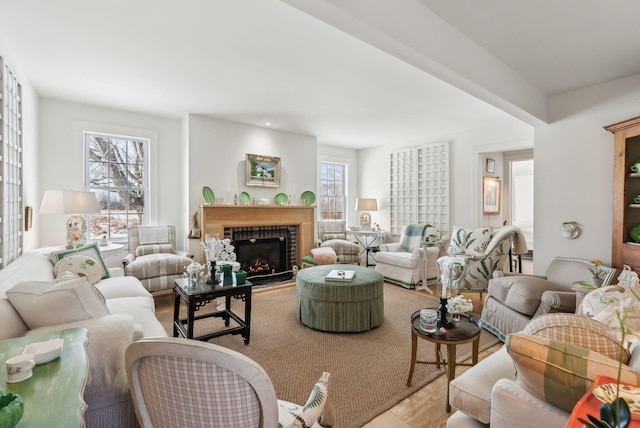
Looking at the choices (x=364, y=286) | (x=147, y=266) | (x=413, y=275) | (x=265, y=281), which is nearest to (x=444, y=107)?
(x=413, y=275)

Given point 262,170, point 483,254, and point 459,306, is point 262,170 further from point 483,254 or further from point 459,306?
point 459,306

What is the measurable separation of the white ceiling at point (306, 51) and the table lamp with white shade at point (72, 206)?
4.08 feet

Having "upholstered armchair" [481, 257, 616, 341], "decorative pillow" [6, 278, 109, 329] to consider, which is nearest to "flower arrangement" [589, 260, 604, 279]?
"upholstered armchair" [481, 257, 616, 341]

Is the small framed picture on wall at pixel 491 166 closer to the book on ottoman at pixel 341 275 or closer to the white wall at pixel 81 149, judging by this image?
the book on ottoman at pixel 341 275

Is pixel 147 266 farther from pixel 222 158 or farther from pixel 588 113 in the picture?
pixel 588 113

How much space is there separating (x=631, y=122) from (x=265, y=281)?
467 cm

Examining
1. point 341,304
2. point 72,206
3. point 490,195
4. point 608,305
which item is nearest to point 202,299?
point 341,304

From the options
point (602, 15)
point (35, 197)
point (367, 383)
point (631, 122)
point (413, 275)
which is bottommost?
point (367, 383)

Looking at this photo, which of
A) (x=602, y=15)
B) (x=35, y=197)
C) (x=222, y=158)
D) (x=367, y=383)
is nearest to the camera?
(x=602, y=15)

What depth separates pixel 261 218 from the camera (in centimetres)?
500

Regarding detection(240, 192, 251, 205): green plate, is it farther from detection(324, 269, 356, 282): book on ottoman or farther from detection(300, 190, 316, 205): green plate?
detection(324, 269, 356, 282): book on ottoman

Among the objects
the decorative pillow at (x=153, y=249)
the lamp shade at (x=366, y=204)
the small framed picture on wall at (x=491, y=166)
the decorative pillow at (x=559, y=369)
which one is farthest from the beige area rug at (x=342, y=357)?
the small framed picture on wall at (x=491, y=166)

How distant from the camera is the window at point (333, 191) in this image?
6.68m

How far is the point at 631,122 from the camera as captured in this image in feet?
8.43
